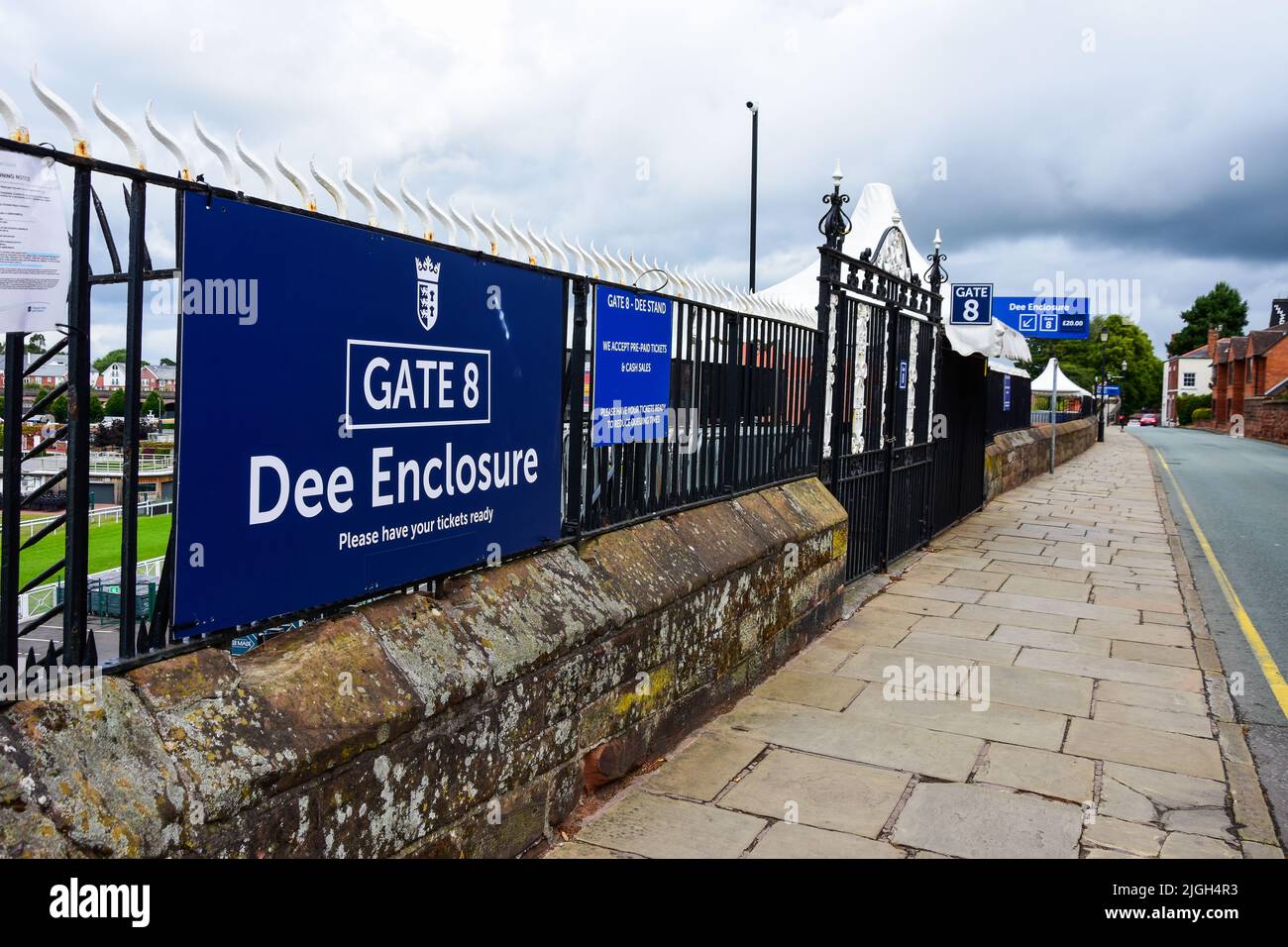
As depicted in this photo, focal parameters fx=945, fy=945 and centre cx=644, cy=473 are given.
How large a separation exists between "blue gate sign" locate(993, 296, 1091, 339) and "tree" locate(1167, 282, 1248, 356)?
96.1 metres

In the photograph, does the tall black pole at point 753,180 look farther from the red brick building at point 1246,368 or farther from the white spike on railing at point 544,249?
the red brick building at point 1246,368

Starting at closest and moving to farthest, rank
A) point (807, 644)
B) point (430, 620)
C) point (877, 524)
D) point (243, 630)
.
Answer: point (243, 630) → point (430, 620) → point (807, 644) → point (877, 524)

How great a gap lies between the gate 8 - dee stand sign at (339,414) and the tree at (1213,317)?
11185 centimetres

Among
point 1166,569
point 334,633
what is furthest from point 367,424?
point 1166,569

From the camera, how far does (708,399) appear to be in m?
5.21

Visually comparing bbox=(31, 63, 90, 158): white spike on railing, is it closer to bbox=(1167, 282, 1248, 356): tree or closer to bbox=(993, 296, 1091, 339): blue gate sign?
bbox=(993, 296, 1091, 339): blue gate sign

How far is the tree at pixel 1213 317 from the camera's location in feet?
329

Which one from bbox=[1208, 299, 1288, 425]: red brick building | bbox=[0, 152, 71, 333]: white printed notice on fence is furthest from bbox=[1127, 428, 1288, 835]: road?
bbox=[1208, 299, 1288, 425]: red brick building

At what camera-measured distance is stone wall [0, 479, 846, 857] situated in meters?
1.94

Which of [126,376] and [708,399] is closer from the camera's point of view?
[126,376]

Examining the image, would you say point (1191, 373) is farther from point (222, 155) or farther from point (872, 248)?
point (222, 155)

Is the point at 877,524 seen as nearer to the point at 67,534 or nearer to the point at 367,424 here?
the point at 367,424

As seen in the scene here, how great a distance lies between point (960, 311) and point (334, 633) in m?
10.5

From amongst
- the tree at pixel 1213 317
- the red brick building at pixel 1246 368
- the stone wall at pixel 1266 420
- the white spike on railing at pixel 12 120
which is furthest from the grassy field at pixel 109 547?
the tree at pixel 1213 317
